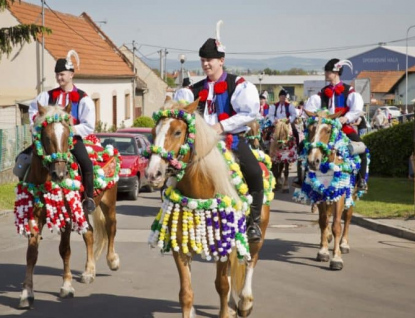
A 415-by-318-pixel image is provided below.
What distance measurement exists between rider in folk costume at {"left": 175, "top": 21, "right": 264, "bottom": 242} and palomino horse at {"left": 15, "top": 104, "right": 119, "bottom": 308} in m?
1.76

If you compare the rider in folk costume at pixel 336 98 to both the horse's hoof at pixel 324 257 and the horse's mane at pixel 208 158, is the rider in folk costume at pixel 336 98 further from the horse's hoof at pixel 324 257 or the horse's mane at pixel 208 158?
the horse's mane at pixel 208 158

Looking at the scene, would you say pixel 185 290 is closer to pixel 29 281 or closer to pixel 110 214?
pixel 29 281

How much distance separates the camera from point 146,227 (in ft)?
52.8

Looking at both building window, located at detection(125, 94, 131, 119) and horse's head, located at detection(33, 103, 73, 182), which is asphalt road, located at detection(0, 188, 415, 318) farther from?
building window, located at detection(125, 94, 131, 119)

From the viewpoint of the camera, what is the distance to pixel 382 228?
15.7 metres

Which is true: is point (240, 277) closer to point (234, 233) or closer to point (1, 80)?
point (234, 233)

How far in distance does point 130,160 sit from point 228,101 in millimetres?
13864

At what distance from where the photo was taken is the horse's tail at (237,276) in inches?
336

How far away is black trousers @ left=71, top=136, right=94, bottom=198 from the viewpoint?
1014 cm

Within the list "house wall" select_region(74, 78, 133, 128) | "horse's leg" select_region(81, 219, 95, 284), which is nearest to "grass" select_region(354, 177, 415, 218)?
"horse's leg" select_region(81, 219, 95, 284)

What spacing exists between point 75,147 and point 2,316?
2.39m

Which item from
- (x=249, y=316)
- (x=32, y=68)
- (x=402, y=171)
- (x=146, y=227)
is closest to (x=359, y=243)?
(x=146, y=227)

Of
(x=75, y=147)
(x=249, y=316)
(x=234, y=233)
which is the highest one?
(x=75, y=147)

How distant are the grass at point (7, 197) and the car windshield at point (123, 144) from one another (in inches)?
116
